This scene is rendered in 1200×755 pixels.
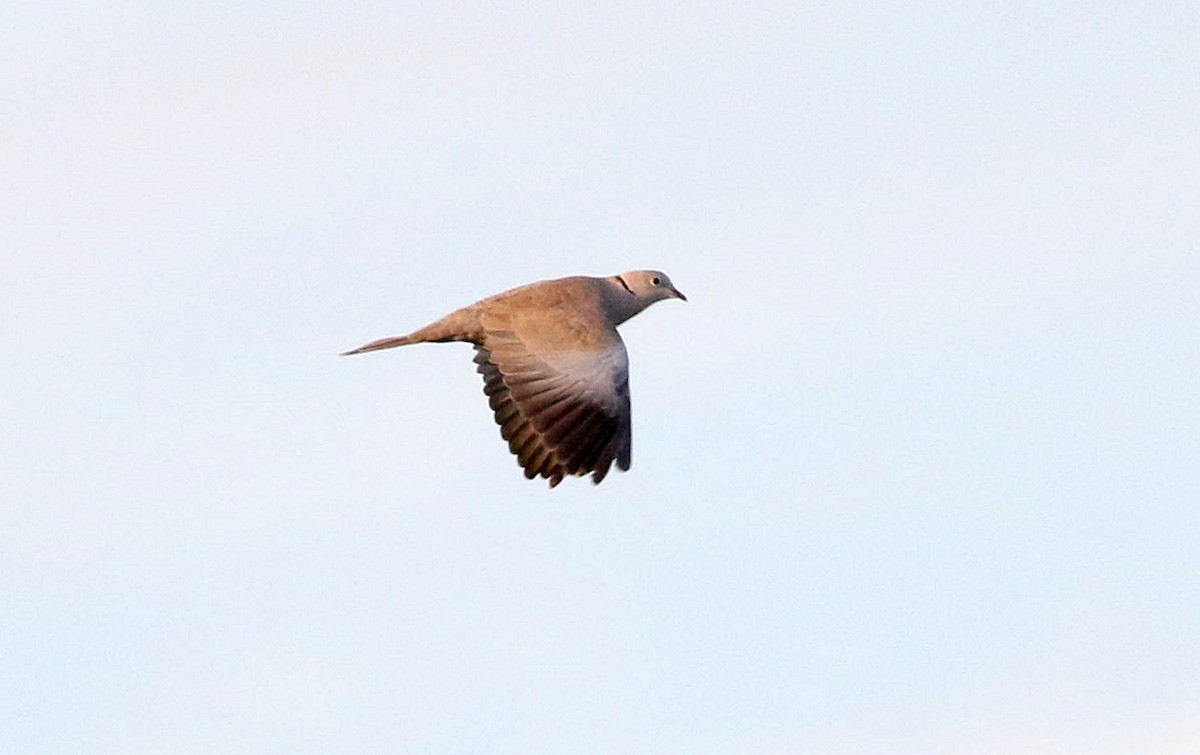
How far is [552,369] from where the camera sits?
21.6 metres

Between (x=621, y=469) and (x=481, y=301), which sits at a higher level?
(x=481, y=301)

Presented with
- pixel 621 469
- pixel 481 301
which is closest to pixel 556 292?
pixel 481 301

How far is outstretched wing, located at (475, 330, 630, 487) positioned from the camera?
21062mm

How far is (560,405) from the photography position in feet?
69.9

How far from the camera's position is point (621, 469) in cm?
2123

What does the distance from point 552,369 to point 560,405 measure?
0.40 metres

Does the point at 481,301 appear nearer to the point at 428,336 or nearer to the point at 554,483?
the point at 428,336

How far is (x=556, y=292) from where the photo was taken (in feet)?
74.4

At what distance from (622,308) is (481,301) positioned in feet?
4.86

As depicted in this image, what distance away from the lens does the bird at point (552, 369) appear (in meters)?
21.1

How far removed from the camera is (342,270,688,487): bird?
2111 cm

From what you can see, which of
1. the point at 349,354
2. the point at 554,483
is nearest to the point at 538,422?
the point at 554,483

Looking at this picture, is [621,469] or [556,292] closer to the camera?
[621,469]

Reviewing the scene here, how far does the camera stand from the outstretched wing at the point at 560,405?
21.1 meters
